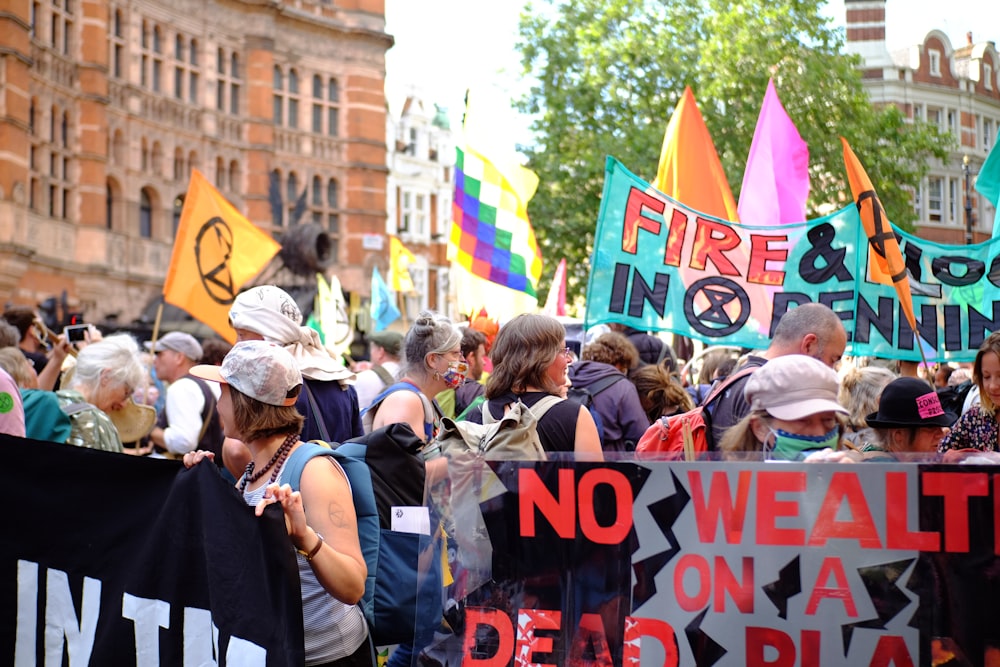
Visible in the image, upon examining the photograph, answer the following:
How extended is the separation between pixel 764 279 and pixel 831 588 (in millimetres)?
4921

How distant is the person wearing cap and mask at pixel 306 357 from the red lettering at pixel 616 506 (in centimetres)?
224

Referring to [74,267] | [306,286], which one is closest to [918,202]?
[306,286]

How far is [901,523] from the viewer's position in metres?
3.24

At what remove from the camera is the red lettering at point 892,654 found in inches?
125

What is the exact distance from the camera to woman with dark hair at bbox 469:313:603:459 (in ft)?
16.2

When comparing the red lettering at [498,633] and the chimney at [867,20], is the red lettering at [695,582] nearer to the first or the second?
the red lettering at [498,633]

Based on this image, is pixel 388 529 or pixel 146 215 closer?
pixel 388 529

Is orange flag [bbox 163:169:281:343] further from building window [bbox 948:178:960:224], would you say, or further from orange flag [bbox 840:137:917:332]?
building window [bbox 948:178:960:224]

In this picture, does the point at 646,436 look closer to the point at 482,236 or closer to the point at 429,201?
the point at 482,236

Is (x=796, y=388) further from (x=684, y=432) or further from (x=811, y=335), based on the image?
(x=811, y=335)

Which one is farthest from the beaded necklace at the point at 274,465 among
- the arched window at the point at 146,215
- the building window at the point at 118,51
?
the arched window at the point at 146,215

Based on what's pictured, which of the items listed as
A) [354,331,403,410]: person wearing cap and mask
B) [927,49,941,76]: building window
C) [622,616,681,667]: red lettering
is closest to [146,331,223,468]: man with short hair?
[354,331,403,410]: person wearing cap and mask

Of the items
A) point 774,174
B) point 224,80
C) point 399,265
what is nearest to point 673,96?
point 399,265

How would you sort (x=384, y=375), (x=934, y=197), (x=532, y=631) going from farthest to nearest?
1. (x=934, y=197)
2. (x=384, y=375)
3. (x=532, y=631)
